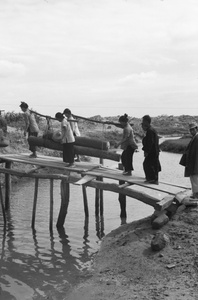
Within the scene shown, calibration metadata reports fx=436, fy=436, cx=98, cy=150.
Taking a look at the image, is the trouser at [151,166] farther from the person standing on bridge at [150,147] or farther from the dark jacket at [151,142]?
the dark jacket at [151,142]

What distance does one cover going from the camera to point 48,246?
11.7 meters

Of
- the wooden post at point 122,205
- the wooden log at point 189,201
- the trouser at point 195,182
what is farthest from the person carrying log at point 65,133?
the wooden log at point 189,201

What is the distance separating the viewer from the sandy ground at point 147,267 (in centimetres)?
747

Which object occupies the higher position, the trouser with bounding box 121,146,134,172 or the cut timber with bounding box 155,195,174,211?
the trouser with bounding box 121,146,134,172

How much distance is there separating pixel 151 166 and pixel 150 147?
59cm

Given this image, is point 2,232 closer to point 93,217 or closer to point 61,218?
point 61,218

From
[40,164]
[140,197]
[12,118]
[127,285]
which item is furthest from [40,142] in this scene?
[12,118]

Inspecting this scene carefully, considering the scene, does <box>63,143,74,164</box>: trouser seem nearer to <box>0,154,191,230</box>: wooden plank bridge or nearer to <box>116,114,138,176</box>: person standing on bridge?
<box>0,154,191,230</box>: wooden plank bridge

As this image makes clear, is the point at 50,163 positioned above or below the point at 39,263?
above

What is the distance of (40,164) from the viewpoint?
13.5 meters

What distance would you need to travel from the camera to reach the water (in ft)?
28.6

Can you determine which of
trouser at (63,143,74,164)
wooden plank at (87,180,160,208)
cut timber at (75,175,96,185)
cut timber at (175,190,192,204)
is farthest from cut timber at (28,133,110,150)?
cut timber at (175,190,192,204)

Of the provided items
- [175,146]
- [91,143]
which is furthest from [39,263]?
[175,146]

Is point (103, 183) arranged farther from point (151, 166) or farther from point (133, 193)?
point (151, 166)
